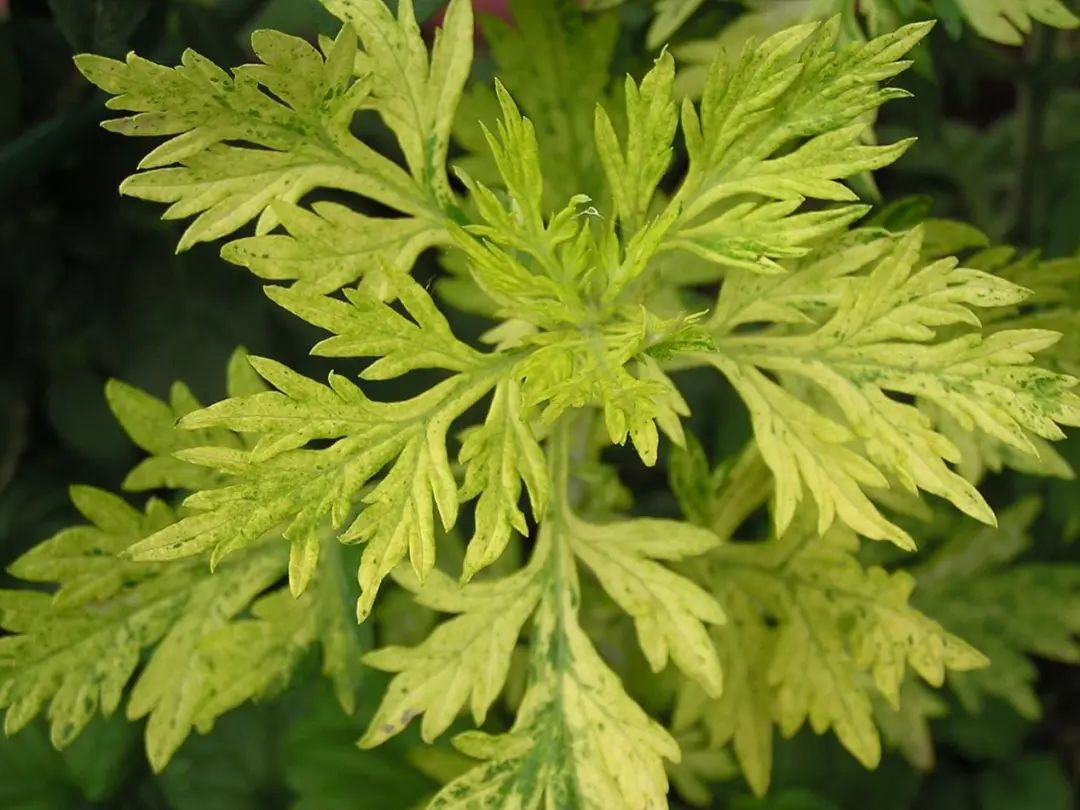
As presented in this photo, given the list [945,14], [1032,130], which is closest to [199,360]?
[945,14]

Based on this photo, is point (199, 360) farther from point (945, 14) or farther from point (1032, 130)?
point (1032, 130)

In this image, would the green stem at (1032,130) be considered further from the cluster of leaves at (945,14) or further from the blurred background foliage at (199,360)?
the cluster of leaves at (945,14)

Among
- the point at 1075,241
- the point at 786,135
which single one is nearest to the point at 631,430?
the point at 786,135

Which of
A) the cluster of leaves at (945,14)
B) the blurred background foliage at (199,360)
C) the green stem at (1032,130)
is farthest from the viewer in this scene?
the green stem at (1032,130)

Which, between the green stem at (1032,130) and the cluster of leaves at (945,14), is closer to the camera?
the cluster of leaves at (945,14)

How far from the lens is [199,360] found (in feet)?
3.22

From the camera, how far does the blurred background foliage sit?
0.85 m

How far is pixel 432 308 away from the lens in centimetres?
59

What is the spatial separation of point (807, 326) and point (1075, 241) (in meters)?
0.37

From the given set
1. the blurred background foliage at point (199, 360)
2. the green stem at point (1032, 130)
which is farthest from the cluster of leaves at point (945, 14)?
the green stem at point (1032, 130)

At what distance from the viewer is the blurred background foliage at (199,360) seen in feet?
2.80

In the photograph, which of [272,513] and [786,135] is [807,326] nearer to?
[786,135]

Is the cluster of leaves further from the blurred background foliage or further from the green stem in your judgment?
the green stem

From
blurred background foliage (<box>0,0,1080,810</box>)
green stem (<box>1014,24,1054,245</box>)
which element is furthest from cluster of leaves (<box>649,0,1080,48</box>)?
green stem (<box>1014,24,1054,245</box>)
